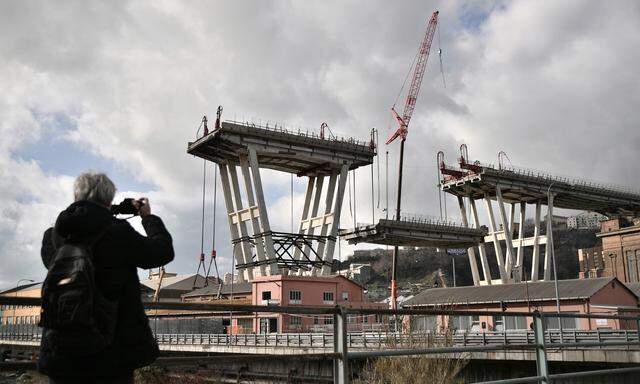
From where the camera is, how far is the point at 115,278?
3250 mm

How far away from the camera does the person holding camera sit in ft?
10.0

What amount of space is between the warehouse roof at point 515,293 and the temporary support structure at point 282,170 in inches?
488

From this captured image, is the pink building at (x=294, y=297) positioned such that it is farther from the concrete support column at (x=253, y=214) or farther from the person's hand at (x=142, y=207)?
the person's hand at (x=142, y=207)

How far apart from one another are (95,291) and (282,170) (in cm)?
6617

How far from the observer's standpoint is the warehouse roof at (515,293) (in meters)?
49.4

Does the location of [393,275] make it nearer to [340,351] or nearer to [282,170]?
[282,170]

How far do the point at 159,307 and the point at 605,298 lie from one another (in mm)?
51176

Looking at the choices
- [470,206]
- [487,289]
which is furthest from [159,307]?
[470,206]

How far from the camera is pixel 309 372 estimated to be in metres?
5.61

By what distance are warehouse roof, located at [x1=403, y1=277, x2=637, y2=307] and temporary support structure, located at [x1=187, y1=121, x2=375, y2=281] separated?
12400 mm

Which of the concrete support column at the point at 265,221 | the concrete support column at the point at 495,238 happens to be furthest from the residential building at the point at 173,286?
the concrete support column at the point at 495,238

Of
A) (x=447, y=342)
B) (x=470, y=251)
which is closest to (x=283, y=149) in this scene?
(x=470, y=251)

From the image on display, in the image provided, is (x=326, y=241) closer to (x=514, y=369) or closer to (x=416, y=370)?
(x=514, y=369)

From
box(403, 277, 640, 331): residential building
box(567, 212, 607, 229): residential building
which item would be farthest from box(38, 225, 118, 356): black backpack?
box(567, 212, 607, 229): residential building
